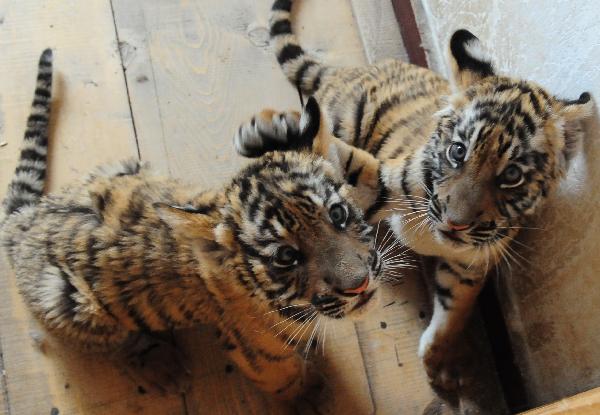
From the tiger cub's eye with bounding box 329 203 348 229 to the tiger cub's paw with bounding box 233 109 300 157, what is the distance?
0.24m

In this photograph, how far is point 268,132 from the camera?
164cm

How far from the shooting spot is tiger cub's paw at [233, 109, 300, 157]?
163 centimetres

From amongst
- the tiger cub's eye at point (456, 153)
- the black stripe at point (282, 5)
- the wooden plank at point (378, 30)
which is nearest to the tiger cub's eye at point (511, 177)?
the tiger cub's eye at point (456, 153)

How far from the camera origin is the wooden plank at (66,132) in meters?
2.09

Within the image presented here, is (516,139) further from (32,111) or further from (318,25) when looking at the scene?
(32,111)

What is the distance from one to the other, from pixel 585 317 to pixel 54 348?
1.68 meters

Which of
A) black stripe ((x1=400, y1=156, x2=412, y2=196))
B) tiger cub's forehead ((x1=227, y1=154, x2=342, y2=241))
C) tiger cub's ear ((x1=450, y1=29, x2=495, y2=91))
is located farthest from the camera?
black stripe ((x1=400, y1=156, x2=412, y2=196))

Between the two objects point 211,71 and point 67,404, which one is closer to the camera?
point 67,404

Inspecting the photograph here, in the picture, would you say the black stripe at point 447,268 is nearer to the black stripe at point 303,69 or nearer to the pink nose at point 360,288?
the pink nose at point 360,288

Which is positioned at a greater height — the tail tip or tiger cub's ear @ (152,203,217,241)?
the tail tip

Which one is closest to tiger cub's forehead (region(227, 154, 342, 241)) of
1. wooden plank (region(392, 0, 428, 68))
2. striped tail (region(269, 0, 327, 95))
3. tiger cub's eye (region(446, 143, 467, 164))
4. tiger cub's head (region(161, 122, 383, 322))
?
tiger cub's head (region(161, 122, 383, 322))

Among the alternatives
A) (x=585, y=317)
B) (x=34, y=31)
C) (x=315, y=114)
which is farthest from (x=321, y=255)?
(x=34, y=31)

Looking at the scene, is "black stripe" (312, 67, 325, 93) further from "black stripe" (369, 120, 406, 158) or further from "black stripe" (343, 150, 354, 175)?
"black stripe" (343, 150, 354, 175)

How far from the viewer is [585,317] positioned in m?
1.70
